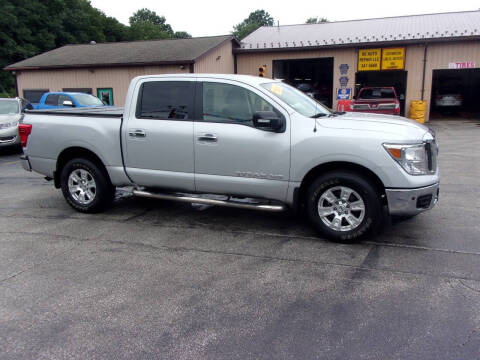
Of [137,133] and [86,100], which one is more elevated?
[86,100]

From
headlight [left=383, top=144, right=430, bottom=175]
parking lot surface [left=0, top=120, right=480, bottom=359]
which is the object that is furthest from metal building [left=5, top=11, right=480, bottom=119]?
headlight [left=383, top=144, right=430, bottom=175]

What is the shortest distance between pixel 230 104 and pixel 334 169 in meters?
1.53

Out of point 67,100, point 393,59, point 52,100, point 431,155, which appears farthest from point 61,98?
point 393,59

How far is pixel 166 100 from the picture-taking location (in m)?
5.71

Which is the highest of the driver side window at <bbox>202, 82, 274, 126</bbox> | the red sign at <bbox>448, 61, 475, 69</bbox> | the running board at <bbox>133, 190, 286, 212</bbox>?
the red sign at <bbox>448, 61, 475, 69</bbox>

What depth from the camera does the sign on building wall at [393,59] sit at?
20.9 metres

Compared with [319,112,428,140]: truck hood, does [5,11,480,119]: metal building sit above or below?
above

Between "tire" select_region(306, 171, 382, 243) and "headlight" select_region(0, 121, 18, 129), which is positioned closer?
"tire" select_region(306, 171, 382, 243)

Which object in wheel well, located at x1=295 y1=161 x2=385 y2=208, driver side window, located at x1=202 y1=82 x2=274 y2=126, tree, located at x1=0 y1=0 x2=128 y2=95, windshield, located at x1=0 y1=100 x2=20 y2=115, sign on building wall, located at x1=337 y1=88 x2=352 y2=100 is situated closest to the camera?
wheel well, located at x1=295 y1=161 x2=385 y2=208

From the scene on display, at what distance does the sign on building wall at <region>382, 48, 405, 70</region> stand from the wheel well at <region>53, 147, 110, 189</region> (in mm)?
18334

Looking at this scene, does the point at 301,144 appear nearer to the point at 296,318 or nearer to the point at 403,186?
the point at 403,186

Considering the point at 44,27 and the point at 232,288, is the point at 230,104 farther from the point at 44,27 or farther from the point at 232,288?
the point at 44,27

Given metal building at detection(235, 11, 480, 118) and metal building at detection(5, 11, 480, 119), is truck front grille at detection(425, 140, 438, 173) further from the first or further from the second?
metal building at detection(235, 11, 480, 118)

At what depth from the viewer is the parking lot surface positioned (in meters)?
3.05
